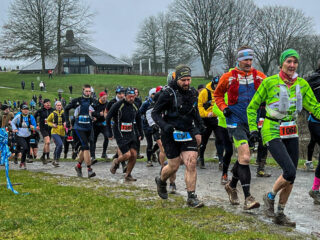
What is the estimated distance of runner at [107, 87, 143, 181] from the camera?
10172 mm

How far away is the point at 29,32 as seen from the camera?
200 ft

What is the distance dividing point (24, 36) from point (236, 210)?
59238mm

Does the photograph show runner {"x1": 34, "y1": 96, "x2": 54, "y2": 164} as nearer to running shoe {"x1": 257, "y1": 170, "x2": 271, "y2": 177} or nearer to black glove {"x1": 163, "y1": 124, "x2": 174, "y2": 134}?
running shoe {"x1": 257, "y1": 170, "x2": 271, "y2": 177}

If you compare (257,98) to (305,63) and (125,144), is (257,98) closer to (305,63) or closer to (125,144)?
(125,144)

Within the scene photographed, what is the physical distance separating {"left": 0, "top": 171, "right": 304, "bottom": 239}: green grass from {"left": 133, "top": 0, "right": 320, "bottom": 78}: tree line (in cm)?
5552

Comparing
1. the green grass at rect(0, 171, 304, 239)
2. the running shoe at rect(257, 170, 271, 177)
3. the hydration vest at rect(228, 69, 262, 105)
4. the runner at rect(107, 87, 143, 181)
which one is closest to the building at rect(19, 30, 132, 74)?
the runner at rect(107, 87, 143, 181)

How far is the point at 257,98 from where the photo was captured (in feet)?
20.1

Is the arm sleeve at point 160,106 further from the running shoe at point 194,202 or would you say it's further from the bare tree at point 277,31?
the bare tree at point 277,31

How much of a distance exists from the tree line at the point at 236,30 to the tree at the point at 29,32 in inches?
719

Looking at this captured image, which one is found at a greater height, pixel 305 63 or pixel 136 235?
pixel 305 63

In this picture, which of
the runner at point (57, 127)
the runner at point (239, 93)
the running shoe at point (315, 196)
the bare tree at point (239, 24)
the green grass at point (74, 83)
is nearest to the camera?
the runner at point (239, 93)

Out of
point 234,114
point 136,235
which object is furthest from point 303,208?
point 136,235

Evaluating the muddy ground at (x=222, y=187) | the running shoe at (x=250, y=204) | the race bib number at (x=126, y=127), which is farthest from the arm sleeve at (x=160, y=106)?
the race bib number at (x=126, y=127)

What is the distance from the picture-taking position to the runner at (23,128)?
1466cm
